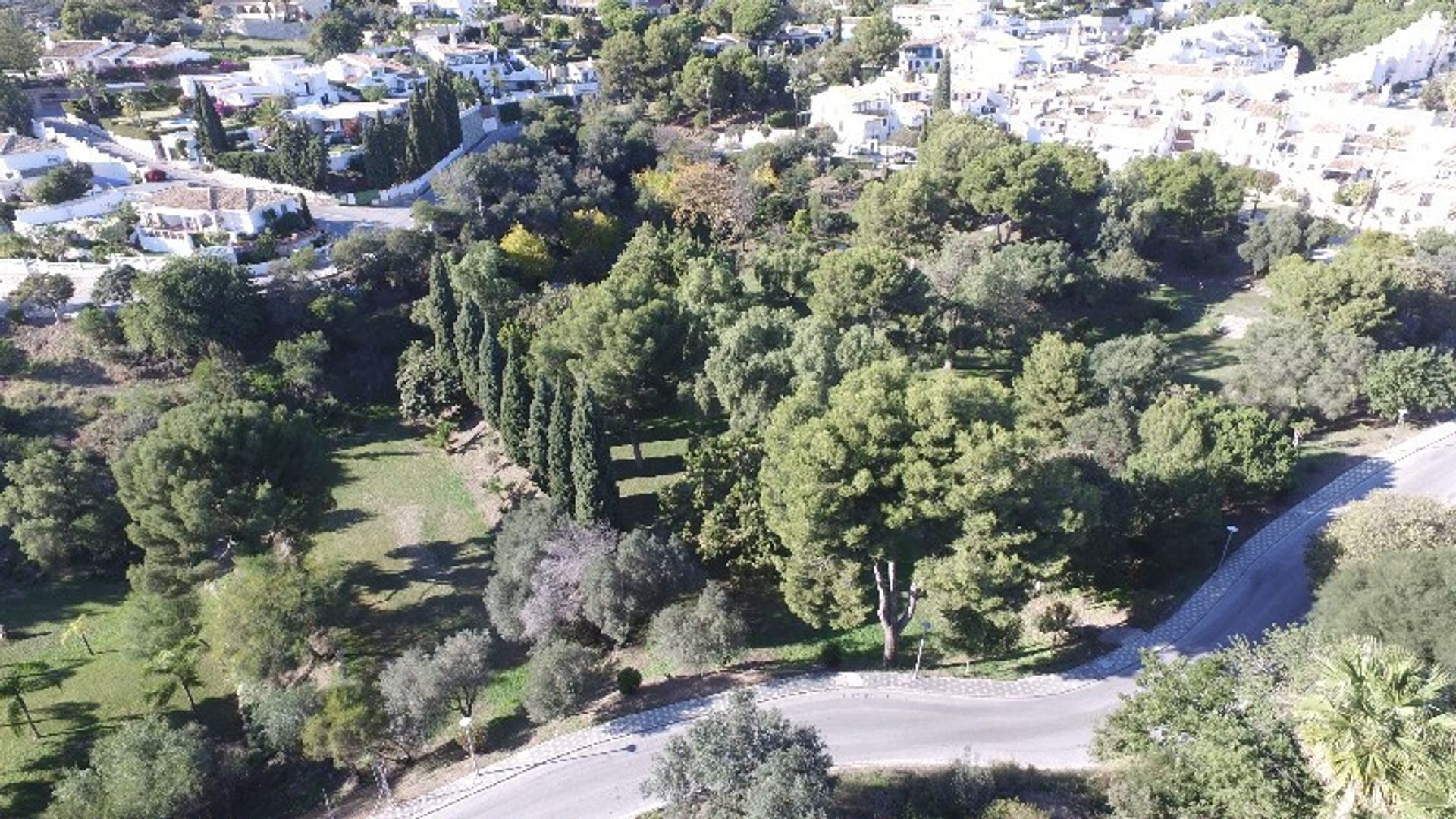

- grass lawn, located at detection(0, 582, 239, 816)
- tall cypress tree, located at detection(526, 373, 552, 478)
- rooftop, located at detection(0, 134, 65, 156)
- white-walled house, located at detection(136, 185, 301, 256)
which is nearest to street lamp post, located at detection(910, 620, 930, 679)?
tall cypress tree, located at detection(526, 373, 552, 478)

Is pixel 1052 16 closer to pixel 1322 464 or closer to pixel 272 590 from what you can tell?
pixel 1322 464

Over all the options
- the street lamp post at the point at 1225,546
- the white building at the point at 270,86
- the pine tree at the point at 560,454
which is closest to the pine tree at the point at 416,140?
the white building at the point at 270,86

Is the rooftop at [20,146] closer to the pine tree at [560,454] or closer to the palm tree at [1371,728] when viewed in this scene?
the pine tree at [560,454]

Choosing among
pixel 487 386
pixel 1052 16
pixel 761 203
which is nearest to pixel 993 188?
pixel 761 203

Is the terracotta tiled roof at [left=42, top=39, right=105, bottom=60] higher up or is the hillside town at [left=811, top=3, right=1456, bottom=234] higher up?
the terracotta tiled roof at [left=42, top=39, right=105, bottom=60]

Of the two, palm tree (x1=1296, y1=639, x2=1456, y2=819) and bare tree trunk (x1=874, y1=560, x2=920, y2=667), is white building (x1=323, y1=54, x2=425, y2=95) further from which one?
palm tree (x1=1296, y1=639, x2=1456, y2=819)
